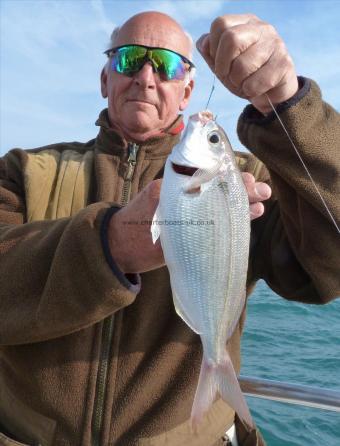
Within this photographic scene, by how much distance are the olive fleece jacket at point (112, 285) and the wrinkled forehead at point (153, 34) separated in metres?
0.57

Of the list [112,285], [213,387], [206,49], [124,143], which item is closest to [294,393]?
[213,387]

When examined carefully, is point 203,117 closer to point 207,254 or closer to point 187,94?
point 207,254

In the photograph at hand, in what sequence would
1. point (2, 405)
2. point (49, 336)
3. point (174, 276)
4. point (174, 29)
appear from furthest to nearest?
point (174, 29)
point (2, 405)
point (49, 336)
point (174, 276)

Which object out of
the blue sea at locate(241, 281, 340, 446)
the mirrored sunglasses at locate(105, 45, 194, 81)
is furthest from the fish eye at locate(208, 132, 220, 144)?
the blue sea at locate(241, 281, 340, 446)

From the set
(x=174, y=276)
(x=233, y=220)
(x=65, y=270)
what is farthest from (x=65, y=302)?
(x=233, y=220)

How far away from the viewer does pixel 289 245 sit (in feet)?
7.52

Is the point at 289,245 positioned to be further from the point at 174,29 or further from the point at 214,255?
the point at 174,29

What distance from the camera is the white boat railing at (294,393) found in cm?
261

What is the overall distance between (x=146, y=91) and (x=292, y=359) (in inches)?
226

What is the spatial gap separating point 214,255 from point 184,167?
393mm

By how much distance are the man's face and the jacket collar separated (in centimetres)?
9

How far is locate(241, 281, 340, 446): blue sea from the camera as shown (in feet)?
16.2

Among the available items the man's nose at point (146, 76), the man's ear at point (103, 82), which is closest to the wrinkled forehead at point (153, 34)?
the man's nose at point (146, 76)

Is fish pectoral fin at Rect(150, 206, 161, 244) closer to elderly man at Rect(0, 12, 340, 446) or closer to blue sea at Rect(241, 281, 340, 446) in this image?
elderly man at Rect(0, 12, 340, 446)
